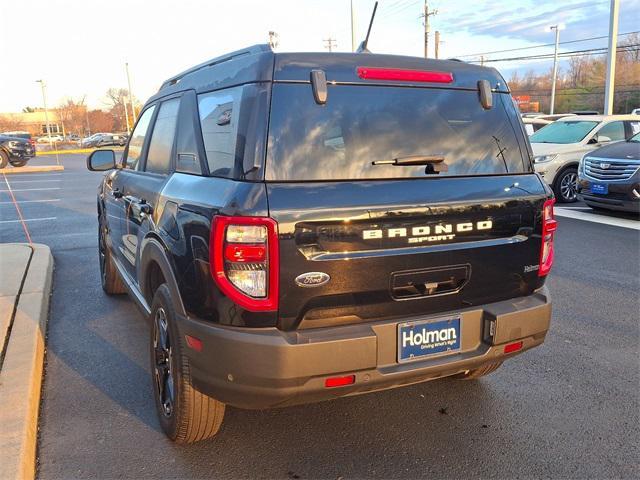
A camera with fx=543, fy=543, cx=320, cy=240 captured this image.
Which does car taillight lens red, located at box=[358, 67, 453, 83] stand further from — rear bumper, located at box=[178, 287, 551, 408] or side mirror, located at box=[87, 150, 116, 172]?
side mirror, located at box=[87, 150, 116, 172]

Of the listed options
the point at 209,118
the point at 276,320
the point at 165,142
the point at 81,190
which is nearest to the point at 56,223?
the point at 81,190

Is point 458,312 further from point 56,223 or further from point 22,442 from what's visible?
point 56,223

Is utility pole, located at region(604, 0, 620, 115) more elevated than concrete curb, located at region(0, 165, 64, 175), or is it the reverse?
utility pole, located at region(604, 0, 620, 115)

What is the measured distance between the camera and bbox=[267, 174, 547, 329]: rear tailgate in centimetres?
231

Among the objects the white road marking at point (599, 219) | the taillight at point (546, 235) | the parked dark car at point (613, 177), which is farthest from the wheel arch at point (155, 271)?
the parked dark car at point (613, 177)

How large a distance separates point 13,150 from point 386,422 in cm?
2370

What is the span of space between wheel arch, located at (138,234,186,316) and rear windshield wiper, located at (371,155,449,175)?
1165 mm

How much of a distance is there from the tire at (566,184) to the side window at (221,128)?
34.3 feet

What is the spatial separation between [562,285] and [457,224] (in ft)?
12.3

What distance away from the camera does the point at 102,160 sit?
15.6 feet

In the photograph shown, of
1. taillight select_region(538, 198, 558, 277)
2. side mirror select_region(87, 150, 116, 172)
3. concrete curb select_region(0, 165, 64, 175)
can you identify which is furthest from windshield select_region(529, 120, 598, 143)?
concrete curb select_region(0, 165, 64, 175)

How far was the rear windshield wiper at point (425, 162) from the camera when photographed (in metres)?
2.57

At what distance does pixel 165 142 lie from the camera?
3500 millimetres

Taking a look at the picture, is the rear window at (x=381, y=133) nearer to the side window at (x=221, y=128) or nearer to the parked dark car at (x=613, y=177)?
the side window at (x=221, y=128)
